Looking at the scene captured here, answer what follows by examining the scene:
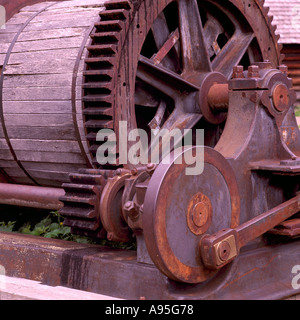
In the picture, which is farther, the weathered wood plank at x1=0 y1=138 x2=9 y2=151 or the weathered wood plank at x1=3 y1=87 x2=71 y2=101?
the weathered wood plank at x1=0 y1=138 x2=9 y2=151

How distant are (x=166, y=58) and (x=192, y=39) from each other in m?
0.23

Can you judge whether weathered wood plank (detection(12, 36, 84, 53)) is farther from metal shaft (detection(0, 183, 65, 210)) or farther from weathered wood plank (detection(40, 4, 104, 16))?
metal shaft (detection(0, 183, 65, 210))

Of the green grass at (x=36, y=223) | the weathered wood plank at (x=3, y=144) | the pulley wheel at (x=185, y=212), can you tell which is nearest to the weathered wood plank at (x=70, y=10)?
the weathered wood plank at (x=3, y=144)

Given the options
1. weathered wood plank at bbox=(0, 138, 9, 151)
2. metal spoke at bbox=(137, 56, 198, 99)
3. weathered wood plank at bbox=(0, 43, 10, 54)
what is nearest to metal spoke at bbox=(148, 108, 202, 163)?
metal spoke at bbox=(137, 56, 198, 99)

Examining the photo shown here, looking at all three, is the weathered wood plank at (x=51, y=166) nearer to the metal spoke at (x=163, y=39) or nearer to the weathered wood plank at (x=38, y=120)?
the weathered wood plank at (x=38, y=120)

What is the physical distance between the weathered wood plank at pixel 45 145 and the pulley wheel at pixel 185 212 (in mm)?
1297

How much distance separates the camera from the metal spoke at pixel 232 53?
17.2 ft

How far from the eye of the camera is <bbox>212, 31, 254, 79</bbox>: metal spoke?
5234mm

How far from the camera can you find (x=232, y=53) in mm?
5316

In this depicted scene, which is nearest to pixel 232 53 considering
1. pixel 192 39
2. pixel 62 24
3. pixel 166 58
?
pixel 192 39

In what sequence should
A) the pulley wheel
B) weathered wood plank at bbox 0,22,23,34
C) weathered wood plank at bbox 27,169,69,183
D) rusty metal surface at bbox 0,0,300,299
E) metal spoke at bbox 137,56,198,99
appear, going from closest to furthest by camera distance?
1. the pulley wheel
2. rusty metal surface at bbox 0,0,300,299
3. metal spoke at bbox 137,56,198,99
4. weathered wood plank at bbox 27,169,69,183
5. weathered wood plank at bbox 0,22,23,34

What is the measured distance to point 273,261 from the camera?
3908 millimetres

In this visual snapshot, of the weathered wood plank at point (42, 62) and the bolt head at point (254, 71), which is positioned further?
the weathered wood plank at point (42, 62)
